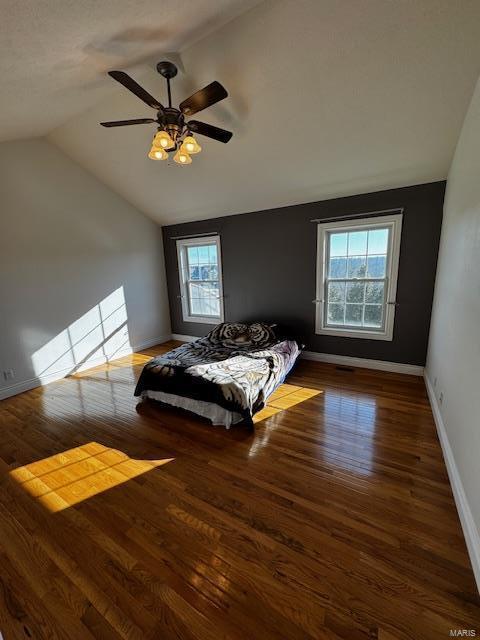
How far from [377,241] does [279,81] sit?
7.07ft

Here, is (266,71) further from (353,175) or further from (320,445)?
(320,445)

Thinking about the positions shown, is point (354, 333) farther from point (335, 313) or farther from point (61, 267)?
point (61, 267)

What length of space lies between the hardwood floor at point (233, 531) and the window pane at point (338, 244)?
2160 mm

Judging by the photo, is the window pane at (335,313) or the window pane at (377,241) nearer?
the window pane at (377,241)

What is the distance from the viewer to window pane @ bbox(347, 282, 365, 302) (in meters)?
3.65

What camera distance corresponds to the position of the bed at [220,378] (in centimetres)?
241

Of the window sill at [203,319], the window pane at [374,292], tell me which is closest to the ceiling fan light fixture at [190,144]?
the window pane at [374,292]

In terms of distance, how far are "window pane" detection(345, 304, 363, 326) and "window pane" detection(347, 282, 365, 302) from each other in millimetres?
89

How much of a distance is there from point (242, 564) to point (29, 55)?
125 inches

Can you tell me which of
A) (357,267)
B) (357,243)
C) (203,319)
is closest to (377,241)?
(357,243)

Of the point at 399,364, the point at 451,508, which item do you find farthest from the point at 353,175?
the point at 451,508

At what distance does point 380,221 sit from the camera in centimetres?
335

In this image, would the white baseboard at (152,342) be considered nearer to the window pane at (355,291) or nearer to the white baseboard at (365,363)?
the white baseboard at (365,363)

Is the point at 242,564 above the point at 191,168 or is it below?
below
